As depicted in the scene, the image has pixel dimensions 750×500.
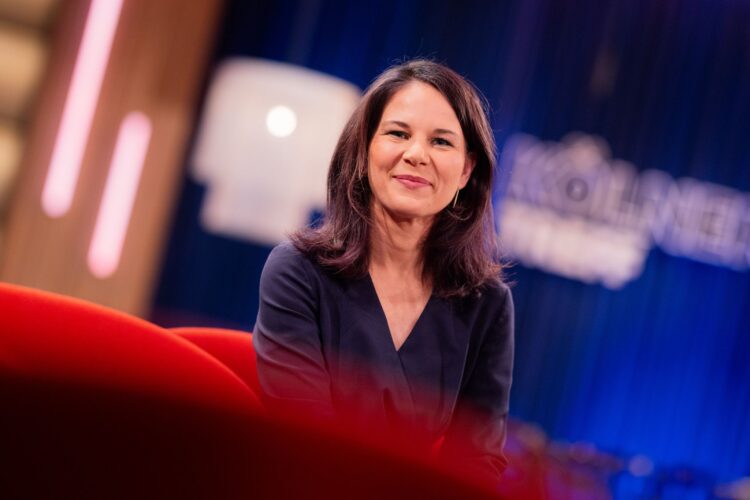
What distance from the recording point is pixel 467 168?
1228 millimetres

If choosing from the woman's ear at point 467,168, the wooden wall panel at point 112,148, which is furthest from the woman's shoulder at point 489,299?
the wooden wall panel at point 112,148

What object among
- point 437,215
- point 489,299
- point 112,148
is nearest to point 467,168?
point 437,215

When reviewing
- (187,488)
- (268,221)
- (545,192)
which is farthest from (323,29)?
(187,488)

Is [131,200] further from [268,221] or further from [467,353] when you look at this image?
[467,353]

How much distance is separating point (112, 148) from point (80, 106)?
24cm

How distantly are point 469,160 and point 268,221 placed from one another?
3508 millimetres

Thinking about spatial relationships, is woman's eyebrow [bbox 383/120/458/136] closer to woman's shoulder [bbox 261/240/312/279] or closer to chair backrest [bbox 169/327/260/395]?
woman's shoulder [bbox 261/240/312/279]

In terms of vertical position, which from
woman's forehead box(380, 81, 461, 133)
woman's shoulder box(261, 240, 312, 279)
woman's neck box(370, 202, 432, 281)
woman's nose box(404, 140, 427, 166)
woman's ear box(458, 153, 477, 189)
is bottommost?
woman's shoulder box(261, 240, 312, 279)

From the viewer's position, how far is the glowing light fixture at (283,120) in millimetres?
4188

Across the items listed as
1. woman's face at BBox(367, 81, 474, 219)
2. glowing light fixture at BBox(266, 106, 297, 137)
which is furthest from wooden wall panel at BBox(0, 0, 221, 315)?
woman's face at BBox(367, 81, 474, 219)

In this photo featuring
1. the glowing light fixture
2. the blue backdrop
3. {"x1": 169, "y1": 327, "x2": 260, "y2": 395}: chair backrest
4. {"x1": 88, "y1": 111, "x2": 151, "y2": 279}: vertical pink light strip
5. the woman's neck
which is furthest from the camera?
the blue backdrop

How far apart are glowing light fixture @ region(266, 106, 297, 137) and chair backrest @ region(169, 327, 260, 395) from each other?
3.15 meters

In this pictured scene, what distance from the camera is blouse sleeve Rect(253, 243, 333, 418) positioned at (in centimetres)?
93

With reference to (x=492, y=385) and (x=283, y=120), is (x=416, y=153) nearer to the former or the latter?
(x=492, y=385)
